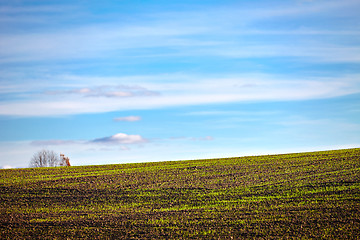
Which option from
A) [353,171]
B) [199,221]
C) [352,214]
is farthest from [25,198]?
[353,171]

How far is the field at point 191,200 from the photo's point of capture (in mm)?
22234

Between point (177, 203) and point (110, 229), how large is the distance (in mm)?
7340

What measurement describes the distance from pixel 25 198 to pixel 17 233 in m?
10.7

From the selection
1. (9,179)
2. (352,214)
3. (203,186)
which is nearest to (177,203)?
(203,186)

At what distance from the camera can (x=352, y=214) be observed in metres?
23.8

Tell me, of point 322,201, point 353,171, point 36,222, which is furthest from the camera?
point 353,171

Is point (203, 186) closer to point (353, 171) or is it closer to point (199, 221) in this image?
point (199, 221)

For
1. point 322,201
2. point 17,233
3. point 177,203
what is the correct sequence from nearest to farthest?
1. point 17,233
2. point 322,201
3. point 177,203

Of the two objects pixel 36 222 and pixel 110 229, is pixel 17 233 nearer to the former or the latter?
pixel 36 222

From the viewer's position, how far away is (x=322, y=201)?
2748 centimetres

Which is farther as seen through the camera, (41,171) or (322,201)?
(41,171)

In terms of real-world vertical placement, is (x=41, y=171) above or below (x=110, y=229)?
above

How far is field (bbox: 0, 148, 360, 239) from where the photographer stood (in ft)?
72.9

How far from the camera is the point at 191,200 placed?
98.9ft
